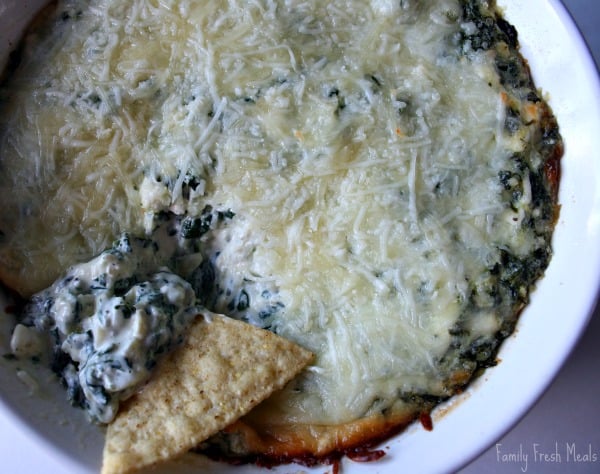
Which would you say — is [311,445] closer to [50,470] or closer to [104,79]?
[50,470]

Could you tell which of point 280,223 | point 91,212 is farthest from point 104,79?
point 280,223

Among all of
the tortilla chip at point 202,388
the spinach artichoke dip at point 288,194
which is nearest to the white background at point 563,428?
the spinach artichoke dip at point 288,194

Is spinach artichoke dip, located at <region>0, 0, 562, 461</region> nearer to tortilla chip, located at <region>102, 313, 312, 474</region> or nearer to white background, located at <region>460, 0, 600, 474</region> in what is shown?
tortilla chip, located at <region>102, 313, 312, 474</region>

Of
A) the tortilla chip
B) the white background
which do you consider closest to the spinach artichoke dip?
the tortilla chip

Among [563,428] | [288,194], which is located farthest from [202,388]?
[563,428]

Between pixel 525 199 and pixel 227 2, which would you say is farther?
pixel 227 2
